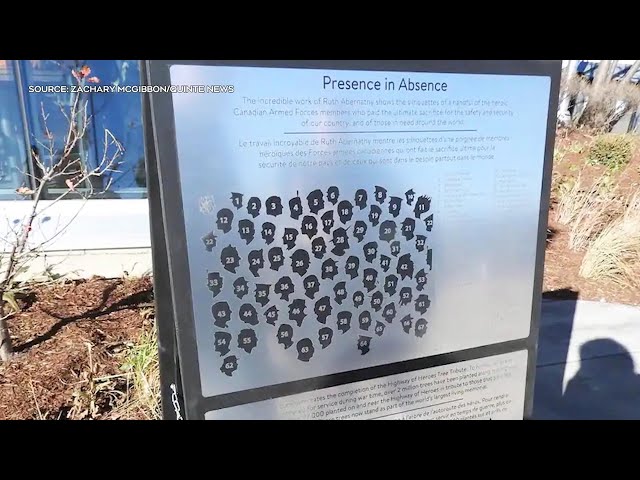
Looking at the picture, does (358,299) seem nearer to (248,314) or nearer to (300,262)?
(300,262)

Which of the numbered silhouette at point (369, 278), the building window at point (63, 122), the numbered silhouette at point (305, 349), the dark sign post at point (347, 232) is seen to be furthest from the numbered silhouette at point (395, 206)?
the building window at point (63, 122)

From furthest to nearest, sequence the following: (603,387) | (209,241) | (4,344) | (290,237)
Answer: (603,387), (4,344), (290,237), (209,241)

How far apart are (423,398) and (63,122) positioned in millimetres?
5132

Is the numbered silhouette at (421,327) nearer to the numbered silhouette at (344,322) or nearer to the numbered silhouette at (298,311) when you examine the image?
the numbered silhouette at (344,322)

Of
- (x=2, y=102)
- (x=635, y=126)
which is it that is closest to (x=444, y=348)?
(x=2, y=102)

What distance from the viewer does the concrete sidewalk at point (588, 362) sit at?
329 centimetres

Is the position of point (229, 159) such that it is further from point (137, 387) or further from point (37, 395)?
point (37, 395)

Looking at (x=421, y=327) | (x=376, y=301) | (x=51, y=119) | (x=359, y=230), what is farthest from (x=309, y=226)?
(x=51, y=119)

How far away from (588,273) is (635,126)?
9.10 metres

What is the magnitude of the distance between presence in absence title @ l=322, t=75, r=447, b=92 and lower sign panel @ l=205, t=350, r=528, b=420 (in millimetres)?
1059

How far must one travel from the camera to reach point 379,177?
5.43ft

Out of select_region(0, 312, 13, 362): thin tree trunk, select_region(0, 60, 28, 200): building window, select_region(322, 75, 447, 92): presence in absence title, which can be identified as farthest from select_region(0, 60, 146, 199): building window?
select_region(322, 75, 447, 92): presence in absence title

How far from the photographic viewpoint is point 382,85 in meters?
1.61

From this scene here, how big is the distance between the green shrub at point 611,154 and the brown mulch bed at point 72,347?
8.91m
